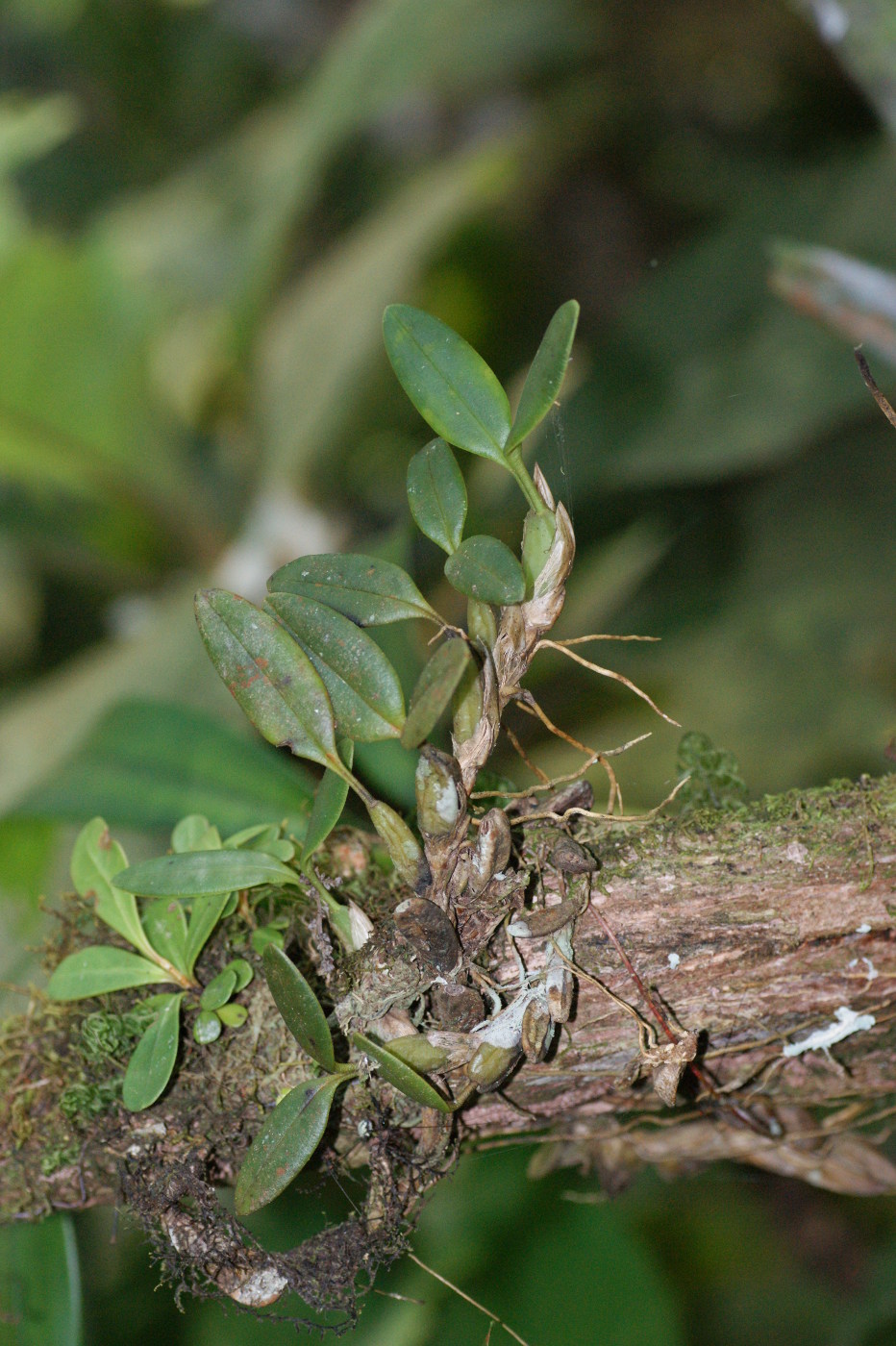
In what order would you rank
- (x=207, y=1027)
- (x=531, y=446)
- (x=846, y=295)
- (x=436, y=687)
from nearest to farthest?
(x=436, y=687) → (x=207, y=1027) → (x=846, y=295) → (x=531, y=446)

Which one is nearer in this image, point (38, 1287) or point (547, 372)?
point (547, 372)

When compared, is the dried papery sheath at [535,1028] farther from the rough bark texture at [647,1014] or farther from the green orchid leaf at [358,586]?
the green orchid leaf at [358,586]

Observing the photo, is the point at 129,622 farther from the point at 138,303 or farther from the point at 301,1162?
the point at 301,1162

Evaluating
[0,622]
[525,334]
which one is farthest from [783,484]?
[0,622]

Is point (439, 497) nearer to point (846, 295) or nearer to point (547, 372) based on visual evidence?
point (547, 372)

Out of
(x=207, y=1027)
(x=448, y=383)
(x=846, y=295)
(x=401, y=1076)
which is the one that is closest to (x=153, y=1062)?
(x=207, y=1027)

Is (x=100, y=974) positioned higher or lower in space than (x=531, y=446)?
higher

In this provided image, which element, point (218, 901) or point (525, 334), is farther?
point (525, 334)
